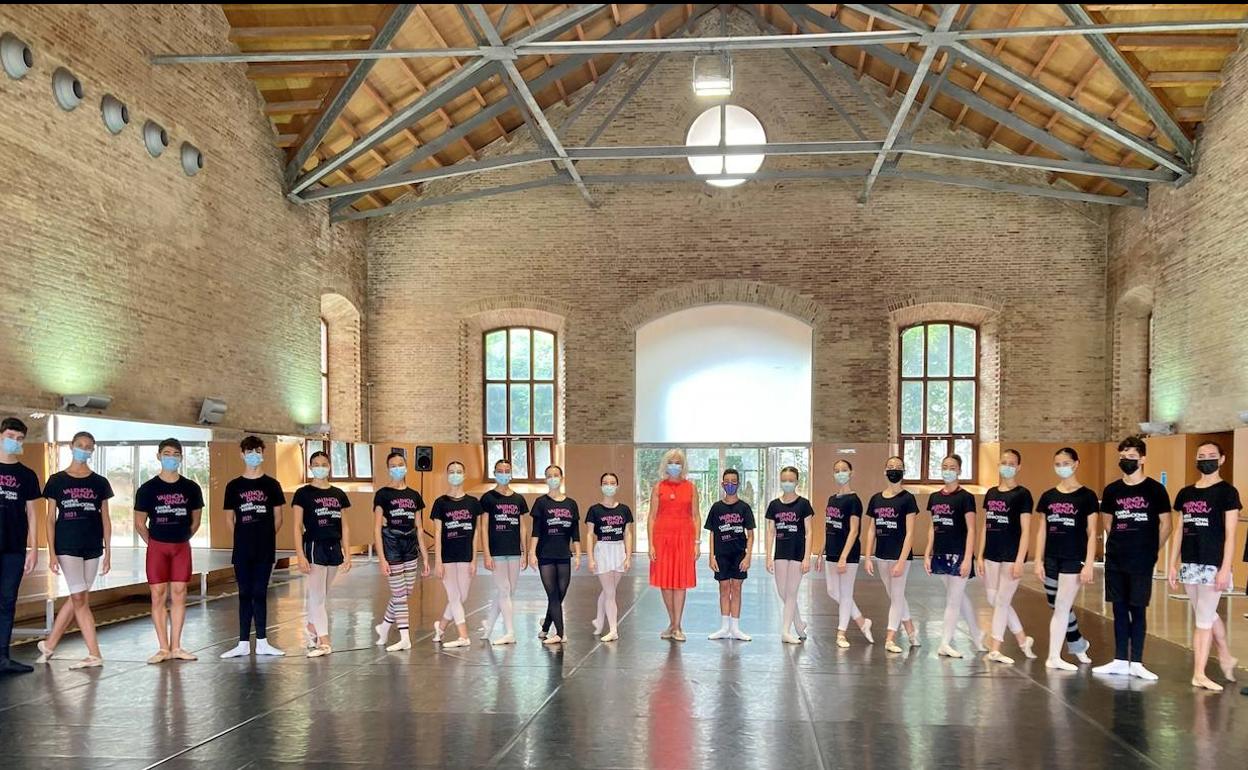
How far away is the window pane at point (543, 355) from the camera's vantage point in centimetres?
2077

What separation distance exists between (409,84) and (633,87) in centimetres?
410

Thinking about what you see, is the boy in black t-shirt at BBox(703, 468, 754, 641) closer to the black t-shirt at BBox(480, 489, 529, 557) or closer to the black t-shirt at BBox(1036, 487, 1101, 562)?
the black t-shirt at BBox(480, 489, 529, 557)

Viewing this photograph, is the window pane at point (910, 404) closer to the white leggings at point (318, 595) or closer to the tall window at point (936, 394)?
the tall window at point (936, 394)

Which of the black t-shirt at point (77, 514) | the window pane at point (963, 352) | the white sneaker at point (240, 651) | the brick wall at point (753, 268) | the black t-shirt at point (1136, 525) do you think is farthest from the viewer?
the window pane at point (963, 352)

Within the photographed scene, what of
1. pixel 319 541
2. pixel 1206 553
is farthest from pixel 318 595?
pixel 1206 553

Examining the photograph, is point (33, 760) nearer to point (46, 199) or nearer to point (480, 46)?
point (46, 199)

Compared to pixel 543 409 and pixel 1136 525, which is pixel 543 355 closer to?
pixel 543 409

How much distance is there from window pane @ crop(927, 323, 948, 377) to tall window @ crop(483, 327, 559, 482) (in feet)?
25.0

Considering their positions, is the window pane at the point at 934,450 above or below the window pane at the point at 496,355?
below

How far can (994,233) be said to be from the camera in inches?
750

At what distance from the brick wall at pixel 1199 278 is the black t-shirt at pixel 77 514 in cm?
1405

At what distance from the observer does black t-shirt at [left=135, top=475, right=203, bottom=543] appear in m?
7.96

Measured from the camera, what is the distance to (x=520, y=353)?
819 inches

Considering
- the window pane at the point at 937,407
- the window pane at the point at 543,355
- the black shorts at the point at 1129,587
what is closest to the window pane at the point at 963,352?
the window pane at the point at 937,407
